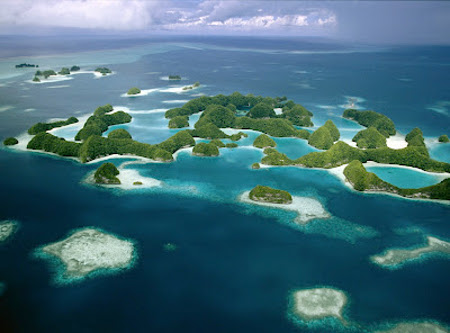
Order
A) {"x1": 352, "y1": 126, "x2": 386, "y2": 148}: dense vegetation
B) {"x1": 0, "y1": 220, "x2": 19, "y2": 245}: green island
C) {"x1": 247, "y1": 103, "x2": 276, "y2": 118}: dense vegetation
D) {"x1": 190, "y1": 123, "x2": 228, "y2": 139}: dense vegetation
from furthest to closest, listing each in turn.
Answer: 1. {"x1": 247, "y1": 103, "x2": 276, "y2": 118}: dense vegetation
2. {"x1": 190, "y1": 123, "x2": 228, "y2": 139}: dense vegetation
3. {"x1": 352, "y1": 126, "x2": 386, "y2": 148}: dense vegetation
4. {"x1": 0, "y1": 220, "x2": 19, "y2": 245}: green island

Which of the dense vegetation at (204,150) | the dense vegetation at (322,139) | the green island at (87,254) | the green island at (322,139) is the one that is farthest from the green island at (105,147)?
the dense vegetation at (322,139)

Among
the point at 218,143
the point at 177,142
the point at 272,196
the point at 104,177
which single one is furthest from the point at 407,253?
the point at 177,142

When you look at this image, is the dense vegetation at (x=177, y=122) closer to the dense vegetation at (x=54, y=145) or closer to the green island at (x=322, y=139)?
the dense vegetation at (x=54, y=145)

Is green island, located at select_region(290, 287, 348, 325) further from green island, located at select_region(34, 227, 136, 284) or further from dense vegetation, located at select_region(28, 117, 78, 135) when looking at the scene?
dense vegetation, located at select_region(28, 117, 78, 135)

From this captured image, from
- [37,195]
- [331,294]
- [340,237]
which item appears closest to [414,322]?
[331,294]

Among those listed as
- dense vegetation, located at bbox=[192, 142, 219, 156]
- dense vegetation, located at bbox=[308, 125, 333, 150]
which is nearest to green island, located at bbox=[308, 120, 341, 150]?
dense vegetation, located at bbox=[308, 125, 333, 150]

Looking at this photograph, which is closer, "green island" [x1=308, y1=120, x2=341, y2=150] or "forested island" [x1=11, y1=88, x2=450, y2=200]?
"forested island" [x1=11, y1=88, x2=450, y2=200]
